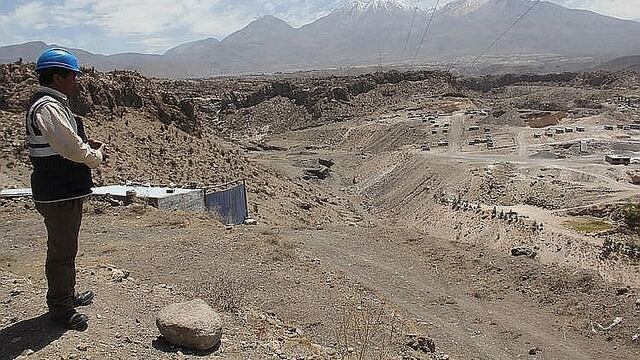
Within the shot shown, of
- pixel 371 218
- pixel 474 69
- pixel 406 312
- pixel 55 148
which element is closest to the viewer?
pixel 55 148

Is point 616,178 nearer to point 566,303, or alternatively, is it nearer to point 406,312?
point 566,303

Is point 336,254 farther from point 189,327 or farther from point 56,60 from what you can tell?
point 56,60

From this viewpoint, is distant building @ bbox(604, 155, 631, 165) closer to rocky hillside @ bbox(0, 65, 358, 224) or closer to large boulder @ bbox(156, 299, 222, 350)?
rocky hillside @ bbox(0, 65, 358, 224)

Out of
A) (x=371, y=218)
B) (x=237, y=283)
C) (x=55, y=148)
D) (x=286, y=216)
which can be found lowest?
(x=371, y=218)

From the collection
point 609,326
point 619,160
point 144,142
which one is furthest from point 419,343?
point 619,160

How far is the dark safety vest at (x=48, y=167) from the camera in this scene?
4.80 meters

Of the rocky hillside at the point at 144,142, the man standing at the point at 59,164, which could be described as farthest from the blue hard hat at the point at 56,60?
the rocky hillside at the point at 144,142

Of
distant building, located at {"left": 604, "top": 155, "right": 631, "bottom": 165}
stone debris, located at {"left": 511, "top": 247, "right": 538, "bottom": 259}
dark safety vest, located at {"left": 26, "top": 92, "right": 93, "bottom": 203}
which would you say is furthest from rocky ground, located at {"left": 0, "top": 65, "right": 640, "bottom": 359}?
dark safety vest, located at {"left": 26, "top": 92, "right": 93, "bottom": 203}

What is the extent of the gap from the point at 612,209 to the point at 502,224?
414cm

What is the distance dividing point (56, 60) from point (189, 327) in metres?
2.47

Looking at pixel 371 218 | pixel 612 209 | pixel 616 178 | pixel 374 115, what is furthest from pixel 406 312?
pixel 374 115

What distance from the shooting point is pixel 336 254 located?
1545 centimetres

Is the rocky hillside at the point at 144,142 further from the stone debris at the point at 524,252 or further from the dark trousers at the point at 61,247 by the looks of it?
the dark trousers at the point at 61,247

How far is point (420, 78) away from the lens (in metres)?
74.8
